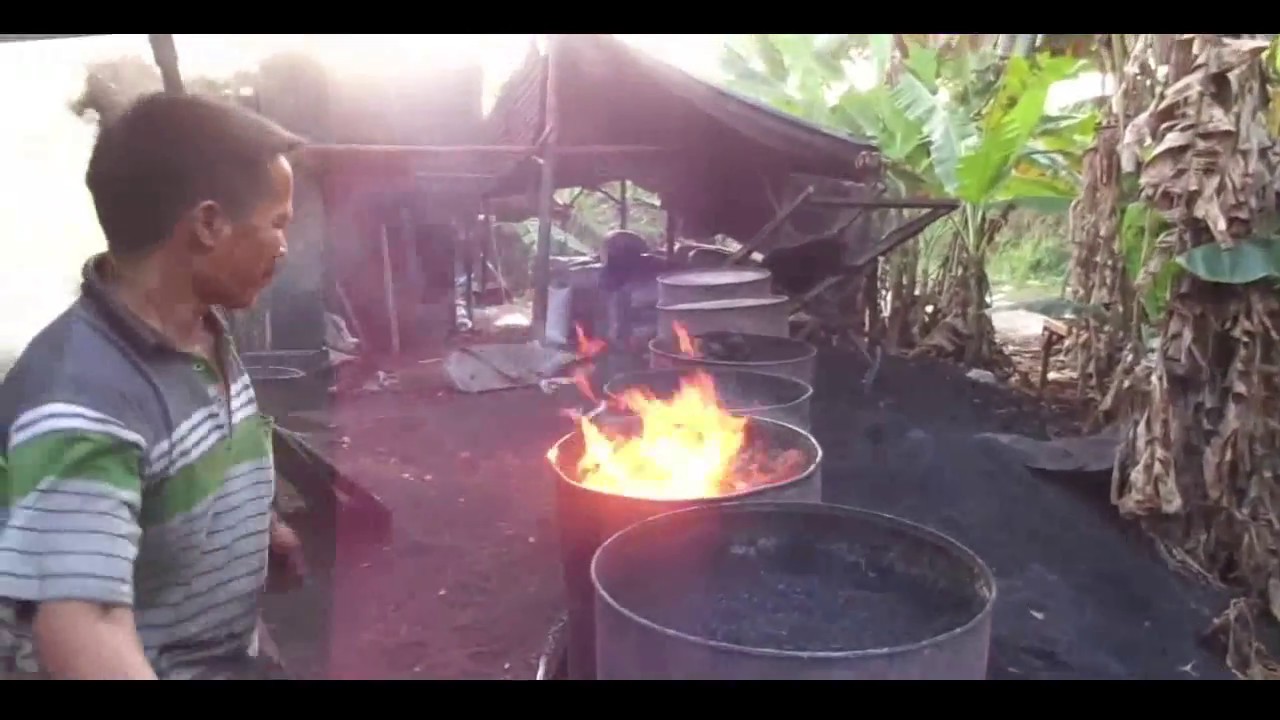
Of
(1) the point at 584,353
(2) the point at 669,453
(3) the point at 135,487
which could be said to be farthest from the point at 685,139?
(3) the point at 135,487

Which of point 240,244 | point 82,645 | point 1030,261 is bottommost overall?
point 1030,261

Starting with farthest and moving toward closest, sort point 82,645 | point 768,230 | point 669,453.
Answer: point 768,230
point 669,453
point 82,645

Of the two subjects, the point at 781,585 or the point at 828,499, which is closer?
the point at 781,585

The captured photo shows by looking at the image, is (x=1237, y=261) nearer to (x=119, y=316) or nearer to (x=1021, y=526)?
(x=1021, y=526)

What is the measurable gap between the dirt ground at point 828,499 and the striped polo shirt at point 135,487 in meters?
2.41

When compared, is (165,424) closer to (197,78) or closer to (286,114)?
(197,78)

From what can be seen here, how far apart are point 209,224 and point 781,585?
1751 millimetres

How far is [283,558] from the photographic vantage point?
226cm

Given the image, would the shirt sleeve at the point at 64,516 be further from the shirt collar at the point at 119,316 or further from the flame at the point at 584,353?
the flame at the point at 584,353

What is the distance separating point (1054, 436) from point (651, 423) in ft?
15.6

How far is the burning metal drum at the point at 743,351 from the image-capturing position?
15.2 ft

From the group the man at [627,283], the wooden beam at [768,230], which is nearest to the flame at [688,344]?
the wooden beam at [768,230]

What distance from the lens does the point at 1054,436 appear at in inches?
287

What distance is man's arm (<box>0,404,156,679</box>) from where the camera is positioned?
1.36 meters
